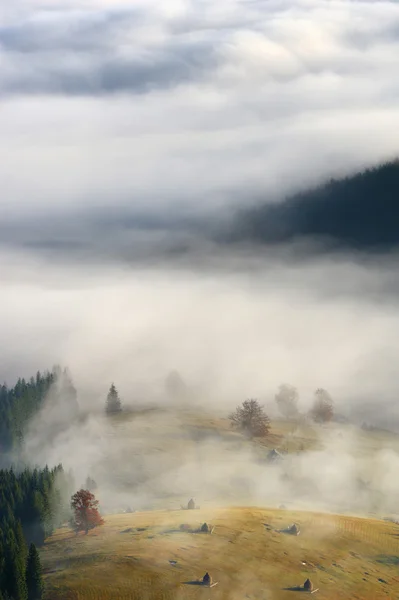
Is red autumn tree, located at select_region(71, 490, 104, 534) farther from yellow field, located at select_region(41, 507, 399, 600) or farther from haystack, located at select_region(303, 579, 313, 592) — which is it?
haystack, located at select_region(303, 579, 313, 592)

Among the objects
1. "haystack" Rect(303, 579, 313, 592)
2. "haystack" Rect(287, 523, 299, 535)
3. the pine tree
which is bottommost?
"haystack" Rect(303, 579, 313, 592)

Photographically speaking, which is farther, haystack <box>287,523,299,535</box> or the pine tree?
haystack <box>287,523,299,535</box>

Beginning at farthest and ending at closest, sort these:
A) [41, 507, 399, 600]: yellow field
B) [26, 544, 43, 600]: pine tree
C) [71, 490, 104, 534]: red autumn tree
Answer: [71, 490, 104, 534]: red autumn tree → [41, 507, 399, 600]: yellow field → [26, 544, 43, 600]: pine tree

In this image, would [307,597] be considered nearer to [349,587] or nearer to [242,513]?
[349,587]

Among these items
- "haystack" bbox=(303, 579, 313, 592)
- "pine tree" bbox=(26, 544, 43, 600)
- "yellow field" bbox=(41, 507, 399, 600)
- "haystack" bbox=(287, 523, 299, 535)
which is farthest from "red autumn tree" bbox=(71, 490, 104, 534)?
"haystack" bbox=(303, 579, 313, 592)

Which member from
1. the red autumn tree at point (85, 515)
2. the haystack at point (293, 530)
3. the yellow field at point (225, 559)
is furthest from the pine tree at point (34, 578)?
the haystack at point (293, 530)

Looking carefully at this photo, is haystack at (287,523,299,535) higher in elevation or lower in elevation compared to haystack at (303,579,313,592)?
higher

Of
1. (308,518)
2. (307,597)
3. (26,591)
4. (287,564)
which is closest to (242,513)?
(308,518)
